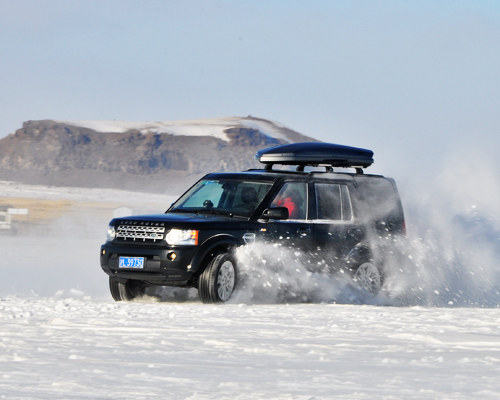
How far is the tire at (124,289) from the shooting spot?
40.3 feet

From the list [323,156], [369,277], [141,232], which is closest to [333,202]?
[369,277]

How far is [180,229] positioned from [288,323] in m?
2.23

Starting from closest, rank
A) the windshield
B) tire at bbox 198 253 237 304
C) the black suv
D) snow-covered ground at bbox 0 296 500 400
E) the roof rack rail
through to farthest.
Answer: snow-covered ground at bbox 0 296 500 400
tire at bbox 198 253 237 304
the black suv
the windshield
the roof rack rail

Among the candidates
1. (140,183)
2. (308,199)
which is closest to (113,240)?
(308,199)

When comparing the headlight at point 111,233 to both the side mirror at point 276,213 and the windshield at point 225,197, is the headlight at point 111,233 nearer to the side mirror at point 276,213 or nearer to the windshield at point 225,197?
the windshield at point 225,197

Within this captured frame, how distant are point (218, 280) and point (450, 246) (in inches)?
208

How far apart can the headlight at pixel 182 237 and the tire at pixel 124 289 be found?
0.95 metres

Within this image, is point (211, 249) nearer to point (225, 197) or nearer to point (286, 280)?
point (286, 280)

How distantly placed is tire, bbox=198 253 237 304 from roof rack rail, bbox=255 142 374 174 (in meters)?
2.88

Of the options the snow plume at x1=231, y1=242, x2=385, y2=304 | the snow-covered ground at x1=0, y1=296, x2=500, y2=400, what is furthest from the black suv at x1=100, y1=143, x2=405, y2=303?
the snow-covered ground at x1=0, y1=296, x2=500, y2=400

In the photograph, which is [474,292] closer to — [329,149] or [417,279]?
[417,279]

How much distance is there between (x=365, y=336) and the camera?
354 inches

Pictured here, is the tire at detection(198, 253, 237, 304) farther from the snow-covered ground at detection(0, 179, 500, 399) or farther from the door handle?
the door handle

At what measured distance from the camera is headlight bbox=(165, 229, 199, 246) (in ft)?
38.1
